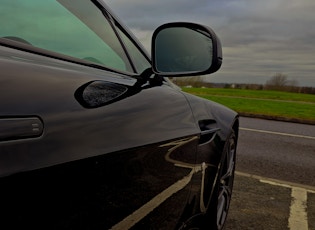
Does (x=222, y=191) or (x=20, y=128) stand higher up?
(x=20, y=128)

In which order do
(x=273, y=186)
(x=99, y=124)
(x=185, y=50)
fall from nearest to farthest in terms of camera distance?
(x=99, y=124) → (x=185, y=50) → (x=273, y=186)

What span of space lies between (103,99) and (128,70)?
0.64 m

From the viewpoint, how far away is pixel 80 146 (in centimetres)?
93

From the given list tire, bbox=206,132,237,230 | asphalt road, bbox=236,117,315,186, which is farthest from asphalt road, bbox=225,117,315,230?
tire, bbox=206,132,237,230

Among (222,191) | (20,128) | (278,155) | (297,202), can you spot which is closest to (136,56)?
(20,128)

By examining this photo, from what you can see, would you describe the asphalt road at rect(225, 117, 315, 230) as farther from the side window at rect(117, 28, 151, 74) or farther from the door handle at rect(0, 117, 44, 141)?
the door handle at rect(0, 117, 44, 141)

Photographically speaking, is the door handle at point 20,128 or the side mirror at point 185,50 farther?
the side mirror at point 185,50

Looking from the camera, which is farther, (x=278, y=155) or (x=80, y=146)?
(x=278, y=155)

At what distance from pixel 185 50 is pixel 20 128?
3.80 feet

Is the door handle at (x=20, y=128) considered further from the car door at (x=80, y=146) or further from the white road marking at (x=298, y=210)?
the white road marking at (x=298, y=210)

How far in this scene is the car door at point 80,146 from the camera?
769mm

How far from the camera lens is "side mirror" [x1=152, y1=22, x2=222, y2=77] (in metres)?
1.69

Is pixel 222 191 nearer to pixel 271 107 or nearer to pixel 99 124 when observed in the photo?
pixel 99 124

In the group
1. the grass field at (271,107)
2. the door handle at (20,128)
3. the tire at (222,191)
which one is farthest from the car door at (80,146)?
the grass field at (271,107)
